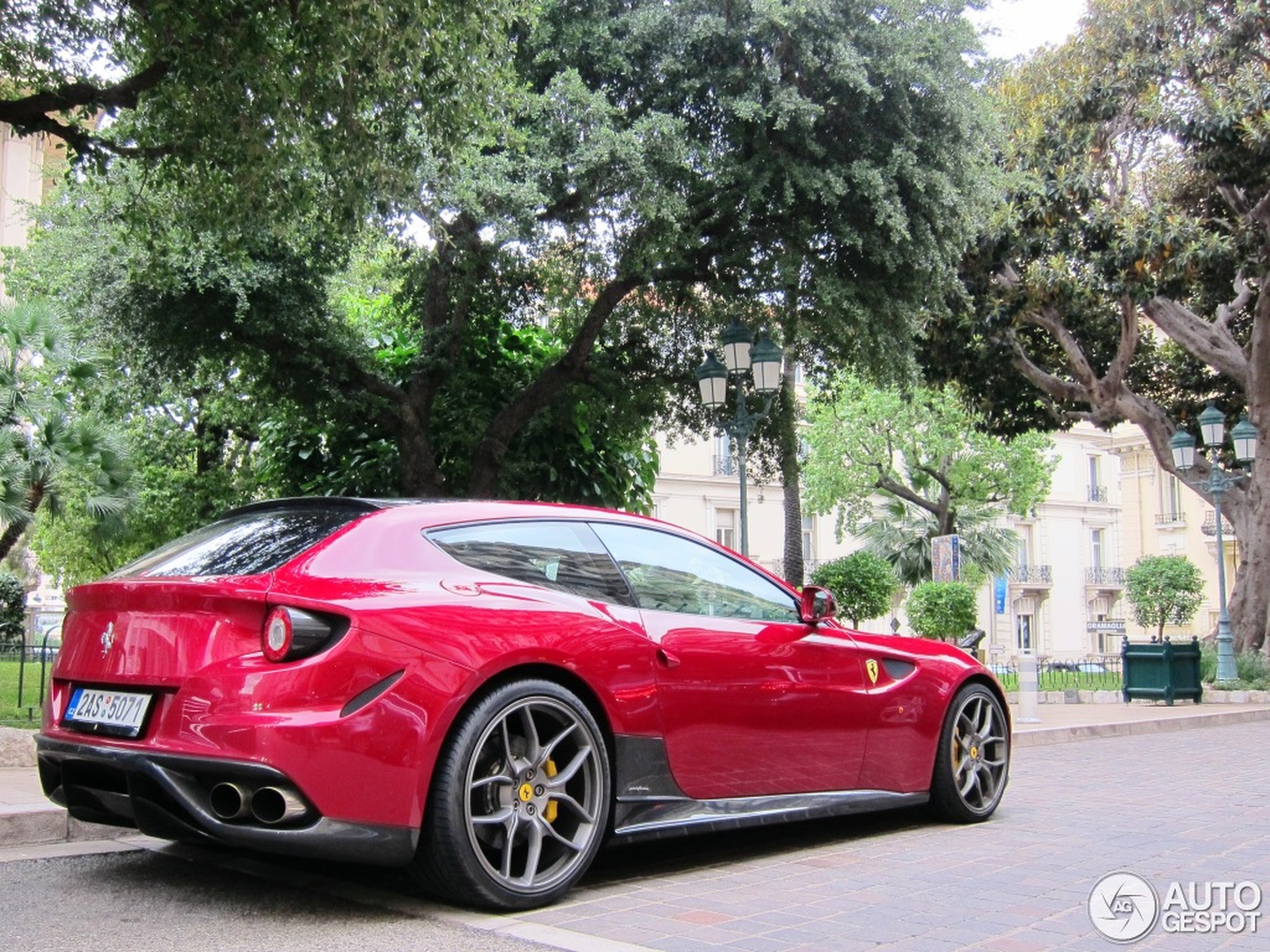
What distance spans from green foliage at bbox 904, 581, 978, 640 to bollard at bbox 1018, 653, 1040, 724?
10.6 ft

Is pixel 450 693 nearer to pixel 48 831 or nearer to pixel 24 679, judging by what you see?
pixel 48 831

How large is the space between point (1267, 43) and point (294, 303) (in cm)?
1588

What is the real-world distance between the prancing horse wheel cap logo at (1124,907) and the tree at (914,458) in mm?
35918

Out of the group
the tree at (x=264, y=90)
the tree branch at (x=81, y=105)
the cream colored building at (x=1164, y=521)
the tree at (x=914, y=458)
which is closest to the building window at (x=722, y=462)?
the tree at (x=914, y=458)

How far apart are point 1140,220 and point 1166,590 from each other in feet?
91.9

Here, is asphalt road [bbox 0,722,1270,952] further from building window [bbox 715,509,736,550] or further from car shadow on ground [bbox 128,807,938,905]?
building window [bbox 715,509,736,550]

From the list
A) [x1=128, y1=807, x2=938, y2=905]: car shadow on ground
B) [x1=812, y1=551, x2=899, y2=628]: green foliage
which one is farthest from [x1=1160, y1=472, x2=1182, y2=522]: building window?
[x1=128, y1=807, x2=938, y2=905]: car shadow on ground

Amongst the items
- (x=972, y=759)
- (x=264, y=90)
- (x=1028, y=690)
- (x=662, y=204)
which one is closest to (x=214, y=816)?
(x=972, y=759)

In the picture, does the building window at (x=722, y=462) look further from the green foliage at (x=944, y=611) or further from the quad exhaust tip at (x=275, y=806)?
the quad exhaust tip at (x=275, y=806)

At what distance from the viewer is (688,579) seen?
213 inches

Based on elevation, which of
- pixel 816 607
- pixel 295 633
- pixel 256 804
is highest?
pixel 816 607

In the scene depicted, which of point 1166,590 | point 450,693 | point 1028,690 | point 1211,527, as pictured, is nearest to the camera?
point 450,693

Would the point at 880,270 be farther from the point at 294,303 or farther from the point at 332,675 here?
the point at 332,675

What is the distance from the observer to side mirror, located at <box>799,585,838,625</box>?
5.71m
